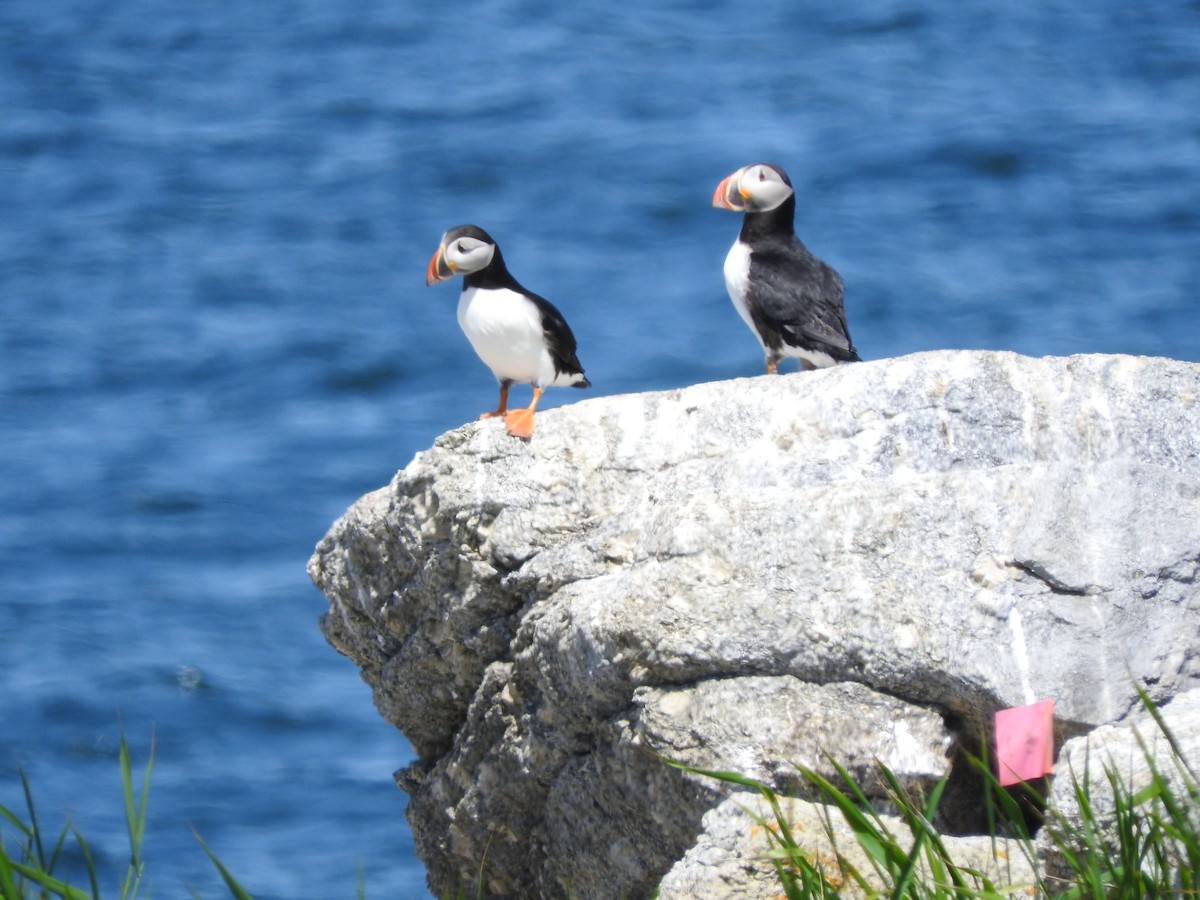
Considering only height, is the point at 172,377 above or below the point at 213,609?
above

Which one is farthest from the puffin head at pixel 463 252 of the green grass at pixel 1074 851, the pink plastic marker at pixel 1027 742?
the green grass at pixel 1074 851

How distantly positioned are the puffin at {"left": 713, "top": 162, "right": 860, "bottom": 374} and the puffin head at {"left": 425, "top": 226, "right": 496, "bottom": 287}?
3.18 feet

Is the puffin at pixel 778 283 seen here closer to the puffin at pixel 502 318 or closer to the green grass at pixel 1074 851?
the puffin at pixel 502 318

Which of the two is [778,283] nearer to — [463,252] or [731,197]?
[731,197]

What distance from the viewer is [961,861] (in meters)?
3.86

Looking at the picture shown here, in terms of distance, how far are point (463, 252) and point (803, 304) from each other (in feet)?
3.95

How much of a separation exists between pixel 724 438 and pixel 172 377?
16.2 metres

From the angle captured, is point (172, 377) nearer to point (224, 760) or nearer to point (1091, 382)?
point (224, 760)

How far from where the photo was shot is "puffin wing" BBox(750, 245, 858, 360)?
6324 mm

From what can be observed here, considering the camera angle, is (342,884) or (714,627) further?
(342,884)

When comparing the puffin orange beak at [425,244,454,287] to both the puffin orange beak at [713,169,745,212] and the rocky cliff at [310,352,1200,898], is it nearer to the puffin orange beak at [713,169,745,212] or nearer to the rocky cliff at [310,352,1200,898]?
the rocky cliff at [310,352,1200,898]

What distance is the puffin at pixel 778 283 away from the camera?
6348 millimetres

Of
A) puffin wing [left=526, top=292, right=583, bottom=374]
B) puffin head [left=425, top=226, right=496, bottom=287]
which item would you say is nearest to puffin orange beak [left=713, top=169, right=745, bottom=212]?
puffin wing [left=526, top=292, right=583, bottom=374]

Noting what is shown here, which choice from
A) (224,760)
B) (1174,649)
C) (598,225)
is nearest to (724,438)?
(1174,649)
